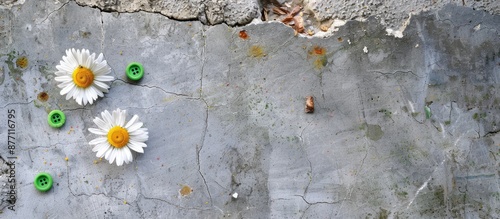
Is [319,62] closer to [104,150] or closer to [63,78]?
[104,150]

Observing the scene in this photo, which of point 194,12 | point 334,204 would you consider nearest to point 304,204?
point 334,204

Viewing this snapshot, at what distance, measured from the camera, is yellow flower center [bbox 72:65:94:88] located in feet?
9.48

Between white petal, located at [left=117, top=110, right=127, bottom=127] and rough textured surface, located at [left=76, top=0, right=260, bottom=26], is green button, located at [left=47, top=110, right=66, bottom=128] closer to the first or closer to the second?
white petal, located at [left=117, top=110, right=127, bottom=127]

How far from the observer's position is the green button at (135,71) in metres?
2.99

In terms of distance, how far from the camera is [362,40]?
10.1ft

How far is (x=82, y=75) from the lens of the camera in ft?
→ 9.48

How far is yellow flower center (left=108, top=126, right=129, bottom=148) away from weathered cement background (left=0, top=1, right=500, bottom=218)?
0.14m

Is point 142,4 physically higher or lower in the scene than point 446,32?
higher

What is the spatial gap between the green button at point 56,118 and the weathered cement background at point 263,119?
0.04m

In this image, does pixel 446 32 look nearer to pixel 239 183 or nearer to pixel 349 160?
pixel 349 160

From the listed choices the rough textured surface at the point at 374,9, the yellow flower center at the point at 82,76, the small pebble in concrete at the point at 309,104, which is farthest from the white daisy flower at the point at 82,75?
the rough textured surface at the point at 374,9

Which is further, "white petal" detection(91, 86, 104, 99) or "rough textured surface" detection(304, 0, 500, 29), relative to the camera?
"rough textured surface" detection(304, 0, 500, 29)

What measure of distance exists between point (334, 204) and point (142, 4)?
137 cm

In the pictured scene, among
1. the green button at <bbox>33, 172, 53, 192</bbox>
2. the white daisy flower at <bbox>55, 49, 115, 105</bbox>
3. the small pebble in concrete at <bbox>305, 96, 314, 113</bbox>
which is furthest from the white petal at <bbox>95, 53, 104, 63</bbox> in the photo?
the small pebble in concrete at <bbox>305, 96, 314, 113</bbox>
